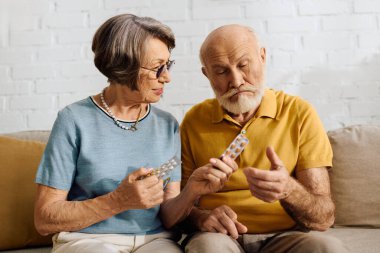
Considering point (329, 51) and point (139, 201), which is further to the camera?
point (329, 51)

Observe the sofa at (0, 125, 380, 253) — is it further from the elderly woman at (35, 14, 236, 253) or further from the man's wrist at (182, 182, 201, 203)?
the man's wrist at (182, 182, 201, 203)

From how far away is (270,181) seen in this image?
1.14 meters

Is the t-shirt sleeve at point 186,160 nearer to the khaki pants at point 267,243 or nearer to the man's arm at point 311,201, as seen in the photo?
the khaki pants at point 267,243

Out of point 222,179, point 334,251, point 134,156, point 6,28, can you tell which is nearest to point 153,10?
point 6,28

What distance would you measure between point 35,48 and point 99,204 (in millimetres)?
1231

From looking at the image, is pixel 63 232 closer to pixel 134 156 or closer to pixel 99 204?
pixel 99 204

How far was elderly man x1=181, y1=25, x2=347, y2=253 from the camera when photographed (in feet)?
4.24

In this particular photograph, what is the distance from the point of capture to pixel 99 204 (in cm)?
124

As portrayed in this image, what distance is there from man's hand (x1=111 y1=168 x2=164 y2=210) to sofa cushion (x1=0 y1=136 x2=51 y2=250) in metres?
0.56

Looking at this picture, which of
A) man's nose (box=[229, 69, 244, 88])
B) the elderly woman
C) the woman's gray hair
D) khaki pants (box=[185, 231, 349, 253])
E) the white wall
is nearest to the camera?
khaki pants (box=[185, 231, 349, 253])

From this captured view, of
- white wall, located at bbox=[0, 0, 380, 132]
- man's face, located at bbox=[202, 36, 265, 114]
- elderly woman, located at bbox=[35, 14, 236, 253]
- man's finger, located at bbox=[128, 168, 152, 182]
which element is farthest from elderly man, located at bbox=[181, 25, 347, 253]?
white wall, located at bbox=[0, 0, 380, 132]

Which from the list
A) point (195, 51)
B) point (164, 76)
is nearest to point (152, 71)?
point (164, 76)

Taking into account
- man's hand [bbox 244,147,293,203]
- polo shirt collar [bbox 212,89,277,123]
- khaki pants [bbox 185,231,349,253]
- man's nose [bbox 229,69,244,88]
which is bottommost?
khaki pants [bbox 185,231,349,253]

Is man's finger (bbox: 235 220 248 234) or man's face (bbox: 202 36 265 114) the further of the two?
man's face (bbox: 202 36 265 114)
